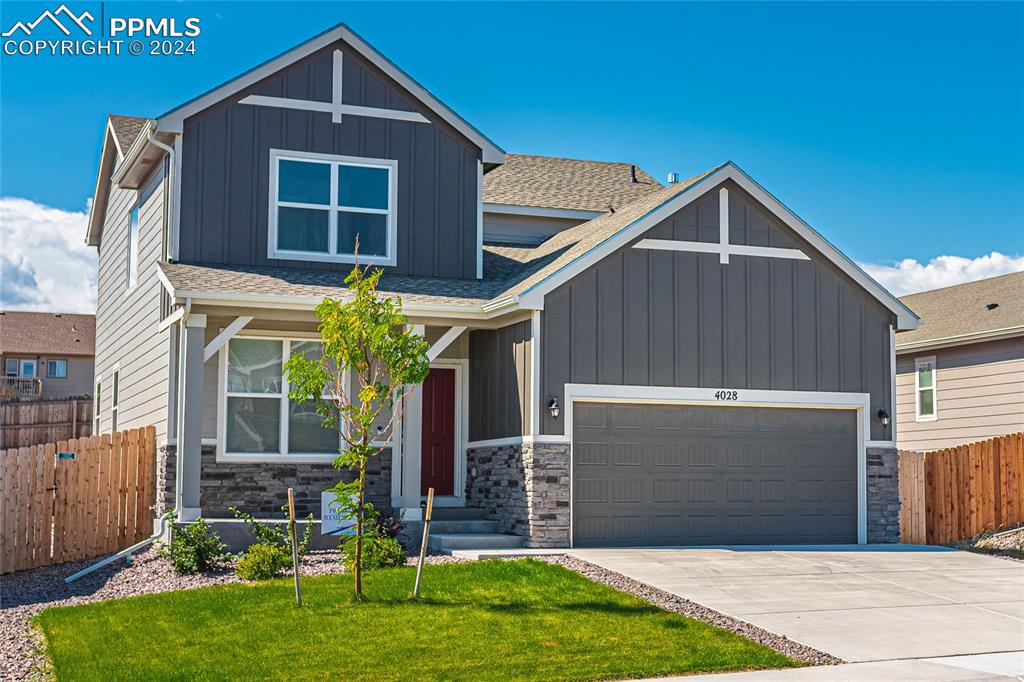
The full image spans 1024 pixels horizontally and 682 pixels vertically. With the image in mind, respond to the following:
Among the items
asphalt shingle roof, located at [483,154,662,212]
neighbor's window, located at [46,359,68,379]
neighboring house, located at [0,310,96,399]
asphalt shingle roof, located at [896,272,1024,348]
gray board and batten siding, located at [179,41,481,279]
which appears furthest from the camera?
neighbor's window, located at [46,359,68,379]

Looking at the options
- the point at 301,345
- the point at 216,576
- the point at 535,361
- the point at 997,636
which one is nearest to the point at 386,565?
the point at 216,576

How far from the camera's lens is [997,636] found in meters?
10.5

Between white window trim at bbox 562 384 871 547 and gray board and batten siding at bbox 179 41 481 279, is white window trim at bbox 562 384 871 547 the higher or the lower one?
the lower one

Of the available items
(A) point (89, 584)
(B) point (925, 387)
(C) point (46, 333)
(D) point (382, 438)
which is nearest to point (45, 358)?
(C) point (46, 333)

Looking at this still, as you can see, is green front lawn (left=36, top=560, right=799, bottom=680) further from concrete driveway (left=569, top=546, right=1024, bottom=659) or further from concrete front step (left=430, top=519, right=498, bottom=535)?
concrete front step (left=430, top=519, right=498, bottom=535)

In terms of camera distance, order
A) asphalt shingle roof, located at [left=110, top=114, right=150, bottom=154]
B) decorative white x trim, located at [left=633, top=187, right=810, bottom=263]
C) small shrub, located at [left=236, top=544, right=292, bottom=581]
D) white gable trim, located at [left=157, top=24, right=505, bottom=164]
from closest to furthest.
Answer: small shrub, located at [left=236, top=544, right=292, bottom=581]
decorative white x trim, located at [left=633, top=187, right=810, bottom=263]
white gable trim, located at [left=157, top=24, right=505, bottom=164]
asphalt shingle roof, located at [left=110, top=114, right=150, bottom=154]

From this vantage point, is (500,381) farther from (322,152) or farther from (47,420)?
(47,420)

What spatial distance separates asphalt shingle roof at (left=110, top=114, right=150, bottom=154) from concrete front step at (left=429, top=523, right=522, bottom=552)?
353 inches

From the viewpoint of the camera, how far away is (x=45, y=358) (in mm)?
48938

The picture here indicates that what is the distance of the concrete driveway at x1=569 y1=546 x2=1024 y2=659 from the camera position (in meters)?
10.3

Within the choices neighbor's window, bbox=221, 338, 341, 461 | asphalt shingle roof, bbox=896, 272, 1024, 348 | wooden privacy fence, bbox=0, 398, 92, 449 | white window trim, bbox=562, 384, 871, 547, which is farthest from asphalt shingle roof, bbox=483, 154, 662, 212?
wooden privacy fence, bbox=0, 398, 92, 449

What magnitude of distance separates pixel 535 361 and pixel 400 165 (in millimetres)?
4459

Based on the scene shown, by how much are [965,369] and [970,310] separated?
163 cm

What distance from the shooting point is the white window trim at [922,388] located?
2333 cm
